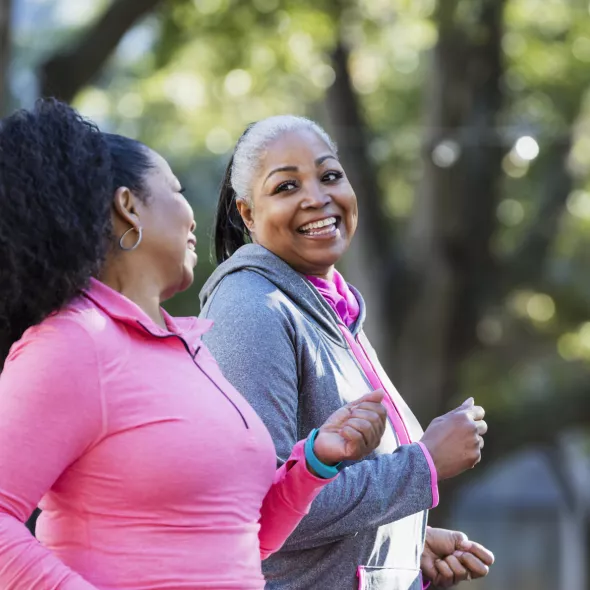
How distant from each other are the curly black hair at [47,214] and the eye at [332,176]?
0.88m

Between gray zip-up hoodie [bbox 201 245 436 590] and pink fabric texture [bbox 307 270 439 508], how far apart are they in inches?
1.2

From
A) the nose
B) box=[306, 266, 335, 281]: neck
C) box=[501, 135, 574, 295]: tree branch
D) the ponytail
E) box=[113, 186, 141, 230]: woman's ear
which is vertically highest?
box=[113, 186, 141, 230]: woman's ear

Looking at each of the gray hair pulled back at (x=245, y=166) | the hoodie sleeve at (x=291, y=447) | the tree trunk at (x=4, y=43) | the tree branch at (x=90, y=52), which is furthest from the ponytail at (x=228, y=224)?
the tree branch at (x=90, y=52)

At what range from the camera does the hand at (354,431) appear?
2.08 metres

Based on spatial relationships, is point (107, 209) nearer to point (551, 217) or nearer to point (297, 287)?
point (297, 287)

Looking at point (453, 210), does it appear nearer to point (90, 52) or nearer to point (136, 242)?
point (90, 52)

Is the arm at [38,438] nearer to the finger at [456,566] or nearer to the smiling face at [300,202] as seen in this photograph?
the smiling face at [300,202]

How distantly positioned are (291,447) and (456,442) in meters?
0.32

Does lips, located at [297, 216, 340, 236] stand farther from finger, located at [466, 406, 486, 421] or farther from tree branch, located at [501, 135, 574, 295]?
tree branch, located at [501, 135, 574, 295]

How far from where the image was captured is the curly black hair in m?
1.93

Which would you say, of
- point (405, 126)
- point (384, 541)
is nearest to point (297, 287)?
point (384, 541)

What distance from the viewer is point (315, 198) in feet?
9.26

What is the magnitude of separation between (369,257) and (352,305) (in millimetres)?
7203

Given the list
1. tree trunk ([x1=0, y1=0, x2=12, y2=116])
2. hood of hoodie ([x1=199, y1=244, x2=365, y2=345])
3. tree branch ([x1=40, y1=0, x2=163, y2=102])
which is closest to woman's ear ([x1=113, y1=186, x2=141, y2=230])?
hood of hoodie ([x1=199, y1=244, x2=365, y2=345])
